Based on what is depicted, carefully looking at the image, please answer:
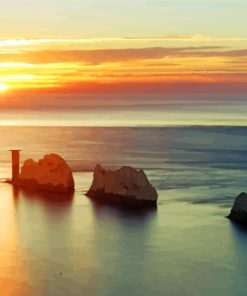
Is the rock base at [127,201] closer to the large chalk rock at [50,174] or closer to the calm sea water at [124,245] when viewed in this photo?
the calm sea water at [124,245]

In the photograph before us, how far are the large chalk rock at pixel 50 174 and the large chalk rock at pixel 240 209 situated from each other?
65.4 ft

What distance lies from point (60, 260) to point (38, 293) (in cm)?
693

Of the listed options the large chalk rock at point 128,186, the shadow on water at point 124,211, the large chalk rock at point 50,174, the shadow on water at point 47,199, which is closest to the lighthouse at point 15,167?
the large chalk rock at point 50,174

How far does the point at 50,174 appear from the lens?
73.7 metres

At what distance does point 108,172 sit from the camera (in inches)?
2596

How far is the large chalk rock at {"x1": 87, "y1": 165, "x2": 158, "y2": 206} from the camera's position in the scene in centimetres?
6362

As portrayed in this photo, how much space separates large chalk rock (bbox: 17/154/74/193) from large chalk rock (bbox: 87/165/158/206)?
617 centimetres

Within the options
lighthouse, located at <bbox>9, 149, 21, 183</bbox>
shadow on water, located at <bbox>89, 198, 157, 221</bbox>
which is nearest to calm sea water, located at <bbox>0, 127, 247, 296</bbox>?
shadow on water, located at <bbox>89, 198, 157, 221</bbox>

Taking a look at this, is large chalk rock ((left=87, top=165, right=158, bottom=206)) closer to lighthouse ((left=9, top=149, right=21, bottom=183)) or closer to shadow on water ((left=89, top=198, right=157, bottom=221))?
shadow on water ((left=89, top=198, right=157, bottom=221))

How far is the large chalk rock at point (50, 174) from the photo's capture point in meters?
72.4

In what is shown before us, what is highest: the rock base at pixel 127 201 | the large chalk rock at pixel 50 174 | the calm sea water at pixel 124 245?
the large chalk rock at pixel 50 174

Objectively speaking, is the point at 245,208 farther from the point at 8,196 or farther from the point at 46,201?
the point at 8,196

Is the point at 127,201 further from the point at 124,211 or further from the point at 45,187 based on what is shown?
the point at 45,187

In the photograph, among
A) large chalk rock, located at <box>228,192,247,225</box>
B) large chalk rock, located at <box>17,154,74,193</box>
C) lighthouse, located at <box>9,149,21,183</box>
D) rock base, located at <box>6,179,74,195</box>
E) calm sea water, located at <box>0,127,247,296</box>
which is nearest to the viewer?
calm sea water, located at <box>0,127,247,296</box>
